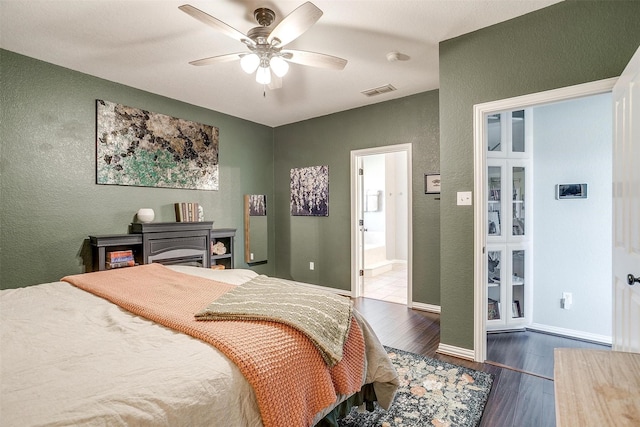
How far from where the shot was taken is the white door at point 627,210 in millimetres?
1471

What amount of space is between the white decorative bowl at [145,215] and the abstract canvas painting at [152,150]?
323 mm

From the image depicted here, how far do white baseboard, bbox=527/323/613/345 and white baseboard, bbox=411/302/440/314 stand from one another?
35.9 inches

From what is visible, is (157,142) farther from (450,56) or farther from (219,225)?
(450,56)

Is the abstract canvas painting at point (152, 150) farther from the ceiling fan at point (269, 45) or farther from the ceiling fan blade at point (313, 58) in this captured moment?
the ceiling fan blade at point (313, 58)

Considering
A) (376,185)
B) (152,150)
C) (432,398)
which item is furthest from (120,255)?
(376,185)

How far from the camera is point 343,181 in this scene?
4473 millimetres

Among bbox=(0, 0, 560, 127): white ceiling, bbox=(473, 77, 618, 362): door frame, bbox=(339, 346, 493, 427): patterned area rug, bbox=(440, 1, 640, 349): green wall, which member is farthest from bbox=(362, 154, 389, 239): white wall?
bbox=(339, 346, 493, 427): patterned area rug

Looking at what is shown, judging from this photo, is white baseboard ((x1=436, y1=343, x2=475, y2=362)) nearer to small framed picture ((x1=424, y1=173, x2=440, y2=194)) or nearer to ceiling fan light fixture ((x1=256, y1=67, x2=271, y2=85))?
small framed picture ((x1=424, y1=173, x2=440, y2=194))

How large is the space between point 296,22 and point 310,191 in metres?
3.06

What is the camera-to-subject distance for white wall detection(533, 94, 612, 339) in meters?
2.76

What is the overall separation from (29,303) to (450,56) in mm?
3290

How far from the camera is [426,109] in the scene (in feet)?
12.3

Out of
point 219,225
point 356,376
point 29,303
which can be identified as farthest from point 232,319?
point 219,225

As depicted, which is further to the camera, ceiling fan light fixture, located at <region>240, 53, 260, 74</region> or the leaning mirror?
the leaning mirror
